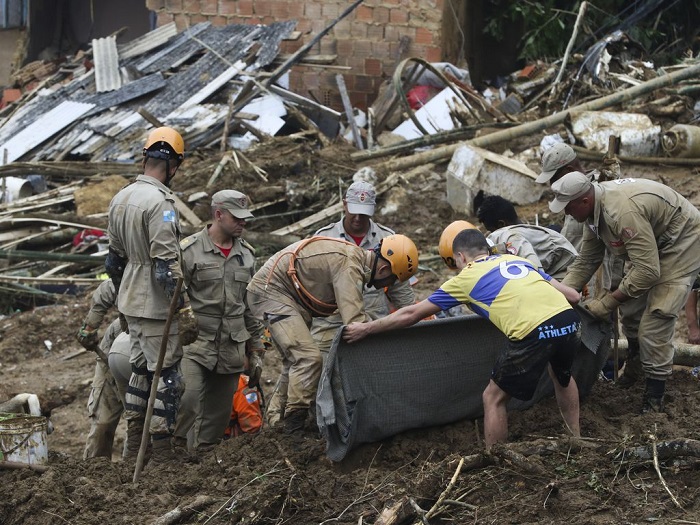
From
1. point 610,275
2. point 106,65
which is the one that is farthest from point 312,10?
point 610,275

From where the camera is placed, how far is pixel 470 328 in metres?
6.12

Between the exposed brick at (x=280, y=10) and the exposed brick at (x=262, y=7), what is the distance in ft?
0.23

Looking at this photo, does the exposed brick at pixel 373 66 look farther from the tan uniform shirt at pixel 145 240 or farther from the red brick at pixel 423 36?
the tan uniform shirt at pixel 145 240

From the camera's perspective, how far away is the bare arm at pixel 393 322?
18.1ft

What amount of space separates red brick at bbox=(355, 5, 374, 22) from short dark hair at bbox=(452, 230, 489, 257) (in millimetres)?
10836

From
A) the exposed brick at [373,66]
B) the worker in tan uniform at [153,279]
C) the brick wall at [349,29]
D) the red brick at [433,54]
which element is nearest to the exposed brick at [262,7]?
the brick wall at [349,29]

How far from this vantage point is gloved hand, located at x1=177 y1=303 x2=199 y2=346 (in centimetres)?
595

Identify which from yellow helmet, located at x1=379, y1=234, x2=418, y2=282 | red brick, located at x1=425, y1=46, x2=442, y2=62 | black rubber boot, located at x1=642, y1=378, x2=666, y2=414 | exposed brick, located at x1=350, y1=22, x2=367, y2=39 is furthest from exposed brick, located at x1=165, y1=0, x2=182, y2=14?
black rubber boot, located at x1=642, y1=378, x2=666, y2=414

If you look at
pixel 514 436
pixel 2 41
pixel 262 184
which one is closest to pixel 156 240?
pixel 514 436

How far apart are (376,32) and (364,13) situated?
36 centimetres

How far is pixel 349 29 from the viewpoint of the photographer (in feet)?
52.5

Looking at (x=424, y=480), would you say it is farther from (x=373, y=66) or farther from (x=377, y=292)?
(x=373, y=66)

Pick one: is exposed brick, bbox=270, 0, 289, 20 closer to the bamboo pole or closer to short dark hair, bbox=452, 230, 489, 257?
the bamboo pole

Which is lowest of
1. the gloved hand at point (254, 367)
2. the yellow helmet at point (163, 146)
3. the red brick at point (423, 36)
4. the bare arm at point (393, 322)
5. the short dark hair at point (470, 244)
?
the gloved hand at point (254, 367)
